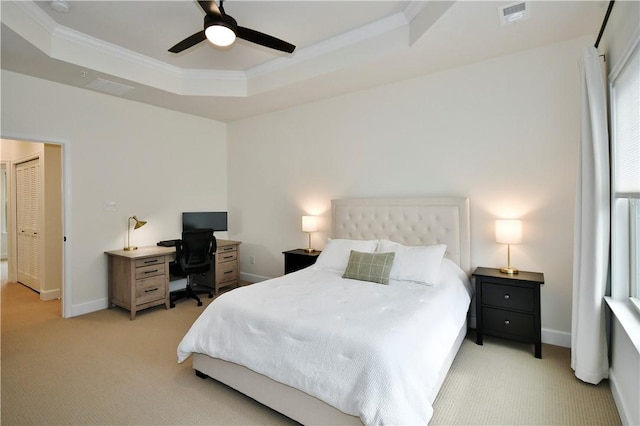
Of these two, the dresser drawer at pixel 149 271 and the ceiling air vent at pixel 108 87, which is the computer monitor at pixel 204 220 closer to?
the dresser drawer at pixel 149 271

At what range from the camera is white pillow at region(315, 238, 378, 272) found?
349 centimetres

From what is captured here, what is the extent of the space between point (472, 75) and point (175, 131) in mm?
4234

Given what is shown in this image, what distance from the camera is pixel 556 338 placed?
9.98ft

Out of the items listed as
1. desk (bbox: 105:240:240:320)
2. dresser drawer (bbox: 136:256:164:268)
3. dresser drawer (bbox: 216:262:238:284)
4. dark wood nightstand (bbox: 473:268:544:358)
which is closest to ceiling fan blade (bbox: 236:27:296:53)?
dark wood nightstand (bbox: 473:268:544:358)

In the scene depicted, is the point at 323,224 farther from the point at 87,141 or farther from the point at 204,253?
the point at 87,141

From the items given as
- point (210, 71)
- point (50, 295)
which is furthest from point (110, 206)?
point (210, 71)

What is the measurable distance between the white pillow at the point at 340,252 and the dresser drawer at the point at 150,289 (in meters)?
2.14

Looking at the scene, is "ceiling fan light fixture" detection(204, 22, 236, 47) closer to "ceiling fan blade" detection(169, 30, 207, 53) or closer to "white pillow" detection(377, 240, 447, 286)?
"ceiling fan blade" detection(169, 30, 207, 53)

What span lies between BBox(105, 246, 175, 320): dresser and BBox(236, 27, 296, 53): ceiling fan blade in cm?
283

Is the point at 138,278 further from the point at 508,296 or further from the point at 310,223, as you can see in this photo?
the point at 508,296

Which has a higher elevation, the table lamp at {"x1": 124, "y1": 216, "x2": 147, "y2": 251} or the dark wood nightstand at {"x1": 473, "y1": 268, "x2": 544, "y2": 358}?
the table lamp at {"x1": 124, "y1": 216, "x2": 147, "y2": 251}

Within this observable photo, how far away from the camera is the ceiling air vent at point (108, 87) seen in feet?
12.4

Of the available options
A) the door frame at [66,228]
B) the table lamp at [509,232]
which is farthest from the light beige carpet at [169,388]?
the table lamp at [509,232]

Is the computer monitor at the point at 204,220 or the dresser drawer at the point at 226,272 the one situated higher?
the computer monitor at the point at 204,220
